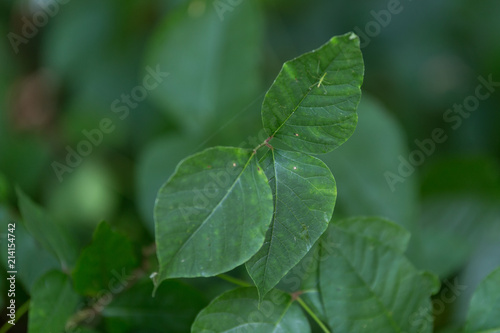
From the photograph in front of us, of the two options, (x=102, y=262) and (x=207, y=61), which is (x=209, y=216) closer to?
(x=102, y=262)

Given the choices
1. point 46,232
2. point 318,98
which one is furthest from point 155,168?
point 318,98

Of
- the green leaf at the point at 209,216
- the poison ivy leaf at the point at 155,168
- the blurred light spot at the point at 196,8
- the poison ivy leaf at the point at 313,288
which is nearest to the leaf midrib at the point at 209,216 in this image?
the green leaf at the point at 209,216

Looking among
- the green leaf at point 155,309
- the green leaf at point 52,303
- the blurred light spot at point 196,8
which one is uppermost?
the blurred light spot at point 196,8

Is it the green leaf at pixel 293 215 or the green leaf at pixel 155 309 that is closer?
the green leaf at pixel 293 215

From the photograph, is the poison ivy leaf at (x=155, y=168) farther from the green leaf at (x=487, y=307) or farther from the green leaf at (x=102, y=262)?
the green leaf at (x=487, y=307)

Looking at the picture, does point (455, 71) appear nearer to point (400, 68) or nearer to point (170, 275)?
point (400, 68)

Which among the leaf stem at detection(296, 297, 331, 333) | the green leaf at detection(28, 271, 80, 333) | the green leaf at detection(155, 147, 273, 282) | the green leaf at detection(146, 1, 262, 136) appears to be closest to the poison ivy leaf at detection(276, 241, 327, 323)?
the leaf stem at detection(296, 297, 331, 333)
